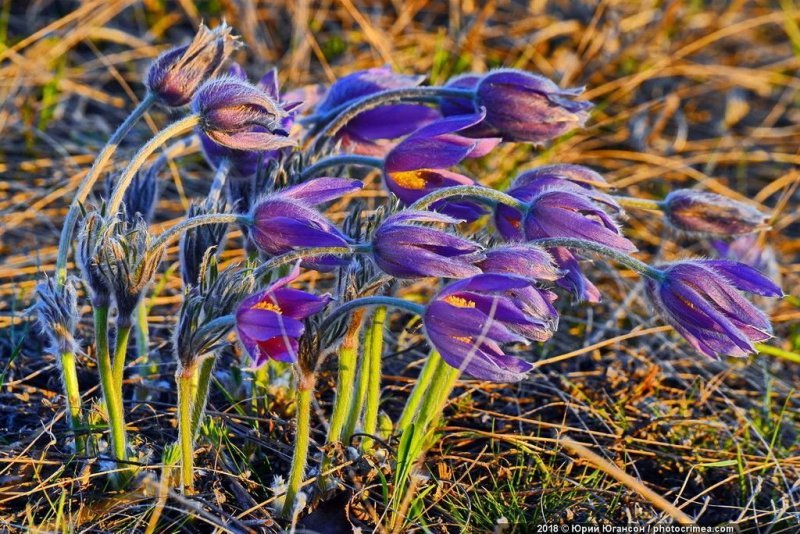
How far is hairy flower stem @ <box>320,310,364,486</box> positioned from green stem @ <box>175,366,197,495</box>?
0.24 meters

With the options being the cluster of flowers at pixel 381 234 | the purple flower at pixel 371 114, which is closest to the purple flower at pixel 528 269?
the cluster of flowers at pixel 381 234

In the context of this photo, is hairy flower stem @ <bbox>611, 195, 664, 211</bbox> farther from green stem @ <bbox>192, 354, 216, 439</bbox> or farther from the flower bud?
green stem @ <bbox>192, 354, 216, 439</bbox>

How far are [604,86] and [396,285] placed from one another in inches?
87.1

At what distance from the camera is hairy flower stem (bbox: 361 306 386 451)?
5.49 ft

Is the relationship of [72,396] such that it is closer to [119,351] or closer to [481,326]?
[119,351]

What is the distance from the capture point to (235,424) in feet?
6.27

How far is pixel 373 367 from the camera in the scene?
1.69 metres

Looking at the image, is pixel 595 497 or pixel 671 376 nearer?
pixel 595 497

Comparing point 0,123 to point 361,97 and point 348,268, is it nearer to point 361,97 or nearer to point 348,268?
point 361,97

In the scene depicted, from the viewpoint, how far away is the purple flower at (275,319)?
1371 millimetres

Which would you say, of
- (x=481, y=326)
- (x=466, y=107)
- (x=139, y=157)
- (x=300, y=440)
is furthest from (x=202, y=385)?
(x=466, y=107)

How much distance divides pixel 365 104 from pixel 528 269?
1.89 ft

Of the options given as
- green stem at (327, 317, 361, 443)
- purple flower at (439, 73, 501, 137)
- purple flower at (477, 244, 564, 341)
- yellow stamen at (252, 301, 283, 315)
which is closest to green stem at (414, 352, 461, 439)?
green stem at (327, 317, 361, 443)

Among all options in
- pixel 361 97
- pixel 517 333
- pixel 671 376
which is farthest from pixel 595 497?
pixel 361 97
